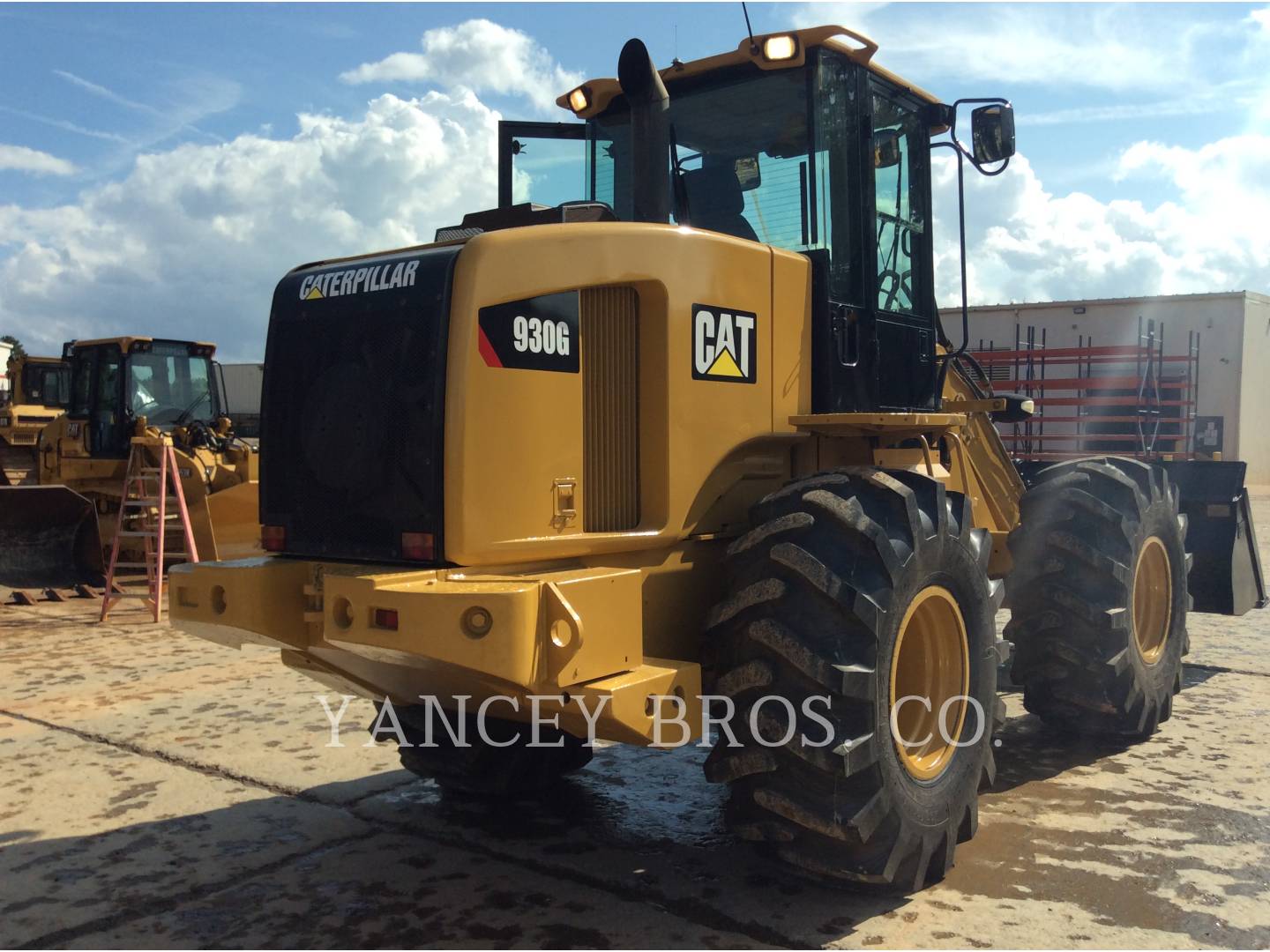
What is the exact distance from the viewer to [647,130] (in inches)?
169

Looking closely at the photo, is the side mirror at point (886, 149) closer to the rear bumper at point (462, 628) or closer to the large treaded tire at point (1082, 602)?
the large treaded tire at point (1082, 602)

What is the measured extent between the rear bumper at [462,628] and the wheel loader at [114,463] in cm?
868

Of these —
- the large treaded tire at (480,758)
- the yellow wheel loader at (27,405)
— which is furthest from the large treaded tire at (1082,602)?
the yellow wheel loader at (27,405)

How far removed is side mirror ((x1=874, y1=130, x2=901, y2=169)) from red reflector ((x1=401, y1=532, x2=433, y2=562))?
8.54ft

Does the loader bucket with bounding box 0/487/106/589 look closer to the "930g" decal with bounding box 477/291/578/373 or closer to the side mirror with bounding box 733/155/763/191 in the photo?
the side mirror with bounding box 733/155/763/191

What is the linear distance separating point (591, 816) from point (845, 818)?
5.06 ft

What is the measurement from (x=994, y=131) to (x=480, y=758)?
359 centimetres

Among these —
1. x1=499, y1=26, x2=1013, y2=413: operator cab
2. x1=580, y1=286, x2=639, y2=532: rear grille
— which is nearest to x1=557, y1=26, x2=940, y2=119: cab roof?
x1=499, y1=26, x2=1013, y2=413: operator cab

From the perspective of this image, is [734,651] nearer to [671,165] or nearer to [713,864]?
[713,864]

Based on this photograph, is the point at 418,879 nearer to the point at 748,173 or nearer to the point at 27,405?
the point at 748,173

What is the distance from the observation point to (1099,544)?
560 centimetres

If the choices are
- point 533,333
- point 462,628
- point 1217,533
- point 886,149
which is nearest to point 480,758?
point 462,628

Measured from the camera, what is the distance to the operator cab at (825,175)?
464 centimetres

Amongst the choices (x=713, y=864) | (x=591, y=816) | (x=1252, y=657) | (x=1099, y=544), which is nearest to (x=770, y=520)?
(x=713, y=864)
